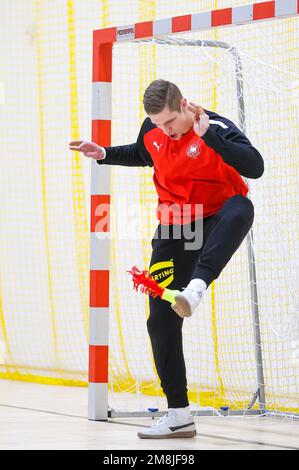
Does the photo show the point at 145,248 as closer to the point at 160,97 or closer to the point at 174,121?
the point at 174,121

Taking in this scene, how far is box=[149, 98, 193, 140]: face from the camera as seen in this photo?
457cm

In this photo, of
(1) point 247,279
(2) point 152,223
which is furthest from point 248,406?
(2) point 152,223

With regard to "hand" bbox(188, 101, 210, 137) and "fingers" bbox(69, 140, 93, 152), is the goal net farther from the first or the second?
"hand" bbox(188, 101, 210, 137)

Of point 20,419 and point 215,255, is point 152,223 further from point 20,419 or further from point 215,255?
point 215,255

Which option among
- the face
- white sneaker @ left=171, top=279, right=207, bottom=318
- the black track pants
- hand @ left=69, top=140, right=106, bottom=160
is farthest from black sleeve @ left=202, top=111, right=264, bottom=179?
hand @ left=69, top=140, right=106, bottom=160

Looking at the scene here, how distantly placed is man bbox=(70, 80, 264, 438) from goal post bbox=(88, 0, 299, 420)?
2.12 feet

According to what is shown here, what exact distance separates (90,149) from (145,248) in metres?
2.59

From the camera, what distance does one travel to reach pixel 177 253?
4906mm

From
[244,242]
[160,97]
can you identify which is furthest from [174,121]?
[244,242]

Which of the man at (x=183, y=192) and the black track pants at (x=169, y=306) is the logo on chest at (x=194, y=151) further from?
the black track pants at (x=169, y=306)

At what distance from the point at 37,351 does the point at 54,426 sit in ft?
12.5

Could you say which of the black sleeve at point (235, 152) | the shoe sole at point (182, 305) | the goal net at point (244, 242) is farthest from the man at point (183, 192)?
the goal net at point (244, 242)

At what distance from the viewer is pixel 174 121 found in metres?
4.64

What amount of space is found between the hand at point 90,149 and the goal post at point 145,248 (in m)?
0.63
